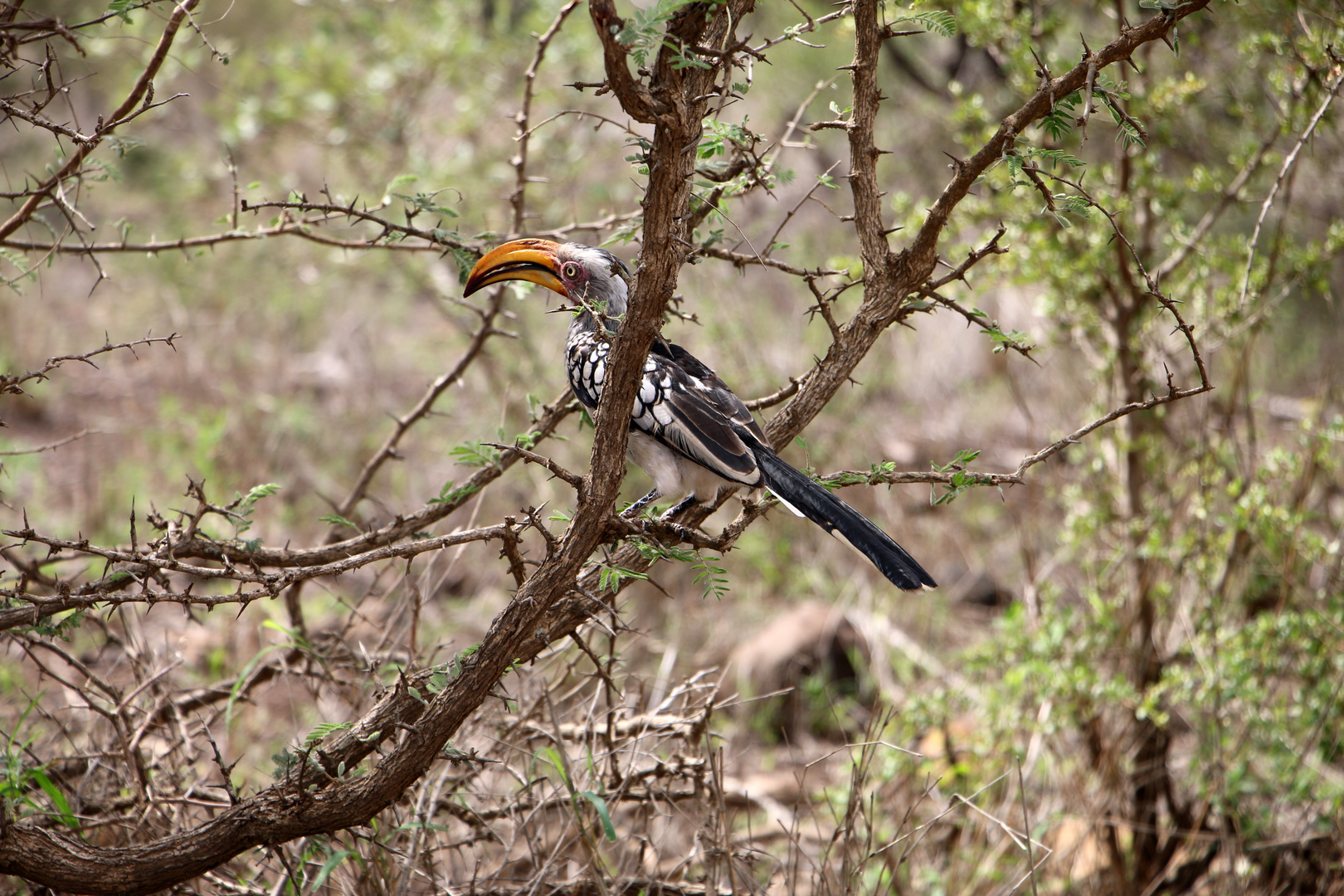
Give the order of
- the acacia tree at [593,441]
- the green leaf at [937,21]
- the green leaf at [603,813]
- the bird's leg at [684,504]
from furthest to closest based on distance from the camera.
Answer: the bird's leg at [684,504] → the green leaf at [603,813] → the green leaf at [937,21] → the acacia tree at [593,441]

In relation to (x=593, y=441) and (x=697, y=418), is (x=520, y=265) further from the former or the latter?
(x=593, y=441)

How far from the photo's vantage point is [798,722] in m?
4.76

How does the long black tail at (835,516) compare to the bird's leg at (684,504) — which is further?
the bird's leg at (684,504)

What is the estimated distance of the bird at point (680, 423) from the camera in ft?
7.43

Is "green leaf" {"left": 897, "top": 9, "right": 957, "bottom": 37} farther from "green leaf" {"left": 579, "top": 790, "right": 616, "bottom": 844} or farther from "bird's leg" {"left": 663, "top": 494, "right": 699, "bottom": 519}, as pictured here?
"green leaf" {"left": 579, "top": 790, "right": 616, "bottom": 844}

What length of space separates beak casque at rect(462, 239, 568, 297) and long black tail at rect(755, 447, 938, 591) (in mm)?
741

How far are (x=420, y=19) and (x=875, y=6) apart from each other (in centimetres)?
632

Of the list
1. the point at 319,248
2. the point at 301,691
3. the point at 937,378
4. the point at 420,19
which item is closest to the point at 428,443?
the point at 319,248

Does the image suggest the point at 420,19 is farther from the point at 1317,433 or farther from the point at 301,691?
the point at 1317,433

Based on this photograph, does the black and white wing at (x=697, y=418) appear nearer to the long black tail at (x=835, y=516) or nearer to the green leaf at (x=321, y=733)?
the long black tail at (x=835, y=516)

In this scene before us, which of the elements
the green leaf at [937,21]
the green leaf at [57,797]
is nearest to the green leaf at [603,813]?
the green leaf at [57,797]

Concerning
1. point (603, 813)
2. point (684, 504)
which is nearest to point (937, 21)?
point (684, 504)

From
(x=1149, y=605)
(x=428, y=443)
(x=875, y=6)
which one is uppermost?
(x=428, y=443)

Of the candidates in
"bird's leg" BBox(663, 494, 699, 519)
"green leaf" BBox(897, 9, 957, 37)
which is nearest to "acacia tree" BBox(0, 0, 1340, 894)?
"green leaf" BBox(897, 9, 957, 37)
